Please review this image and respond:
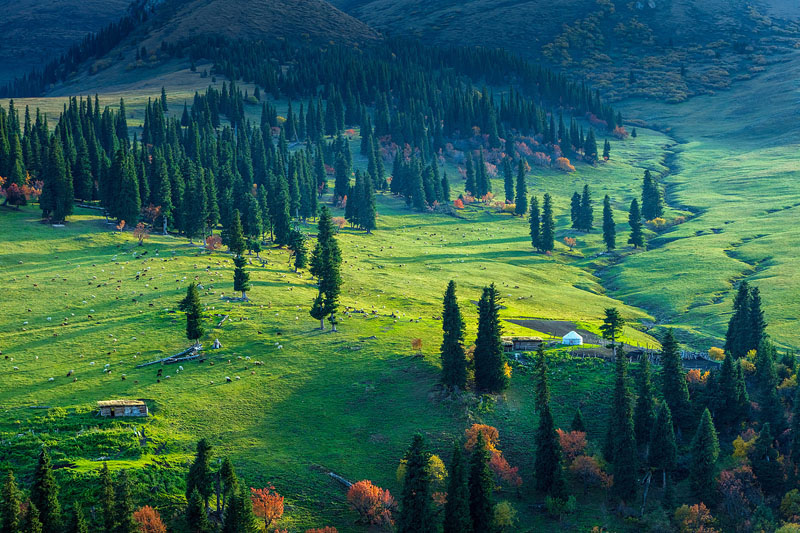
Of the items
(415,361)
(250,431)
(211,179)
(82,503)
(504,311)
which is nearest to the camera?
(82,503)

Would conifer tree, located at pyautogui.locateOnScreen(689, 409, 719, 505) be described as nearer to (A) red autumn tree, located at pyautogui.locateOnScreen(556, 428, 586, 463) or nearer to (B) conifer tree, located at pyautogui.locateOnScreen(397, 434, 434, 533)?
(A) red autumn tree, located at pyautogui.locateOnScreen(556, 428, 586, 463)

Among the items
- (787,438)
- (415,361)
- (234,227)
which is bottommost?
(787,438)

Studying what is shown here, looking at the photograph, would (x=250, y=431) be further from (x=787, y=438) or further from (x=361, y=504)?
(x=787, y=438)

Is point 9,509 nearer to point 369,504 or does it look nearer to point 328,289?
point 369,504

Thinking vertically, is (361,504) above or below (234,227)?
below

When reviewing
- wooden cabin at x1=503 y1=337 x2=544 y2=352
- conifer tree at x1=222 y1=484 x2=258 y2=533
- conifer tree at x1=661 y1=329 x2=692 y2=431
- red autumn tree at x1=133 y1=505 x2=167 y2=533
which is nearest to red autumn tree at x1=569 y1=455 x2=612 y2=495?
conifer tree at x1=661 y1=329 x2=692 y2=431

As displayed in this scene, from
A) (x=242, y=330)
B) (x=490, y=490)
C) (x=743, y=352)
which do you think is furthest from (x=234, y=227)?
(x=743, y=352)

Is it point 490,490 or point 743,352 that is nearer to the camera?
point 490,490
